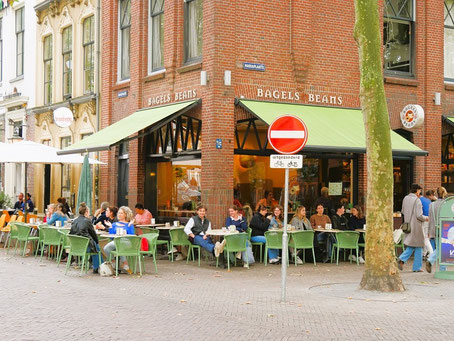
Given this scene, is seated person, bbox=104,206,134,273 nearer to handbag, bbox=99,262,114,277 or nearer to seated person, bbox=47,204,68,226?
handbag, bbox=99,262,114,277

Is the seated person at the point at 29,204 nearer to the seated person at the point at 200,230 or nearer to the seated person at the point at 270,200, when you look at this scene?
the seated person at the point at 270,200

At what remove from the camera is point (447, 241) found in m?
13.8

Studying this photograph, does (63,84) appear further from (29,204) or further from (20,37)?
(20,37)

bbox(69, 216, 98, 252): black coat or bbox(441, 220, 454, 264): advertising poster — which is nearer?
bbox(441, 220, 454, 264): advertising poster

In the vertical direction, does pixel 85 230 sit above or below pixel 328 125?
below

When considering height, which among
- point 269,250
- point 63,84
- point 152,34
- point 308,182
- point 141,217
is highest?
point 152,34

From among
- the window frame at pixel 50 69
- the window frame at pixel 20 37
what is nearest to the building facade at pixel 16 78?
the window frame at pixel 20 37

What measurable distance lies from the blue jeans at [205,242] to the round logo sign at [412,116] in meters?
6.82

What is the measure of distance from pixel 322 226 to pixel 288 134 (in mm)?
6605

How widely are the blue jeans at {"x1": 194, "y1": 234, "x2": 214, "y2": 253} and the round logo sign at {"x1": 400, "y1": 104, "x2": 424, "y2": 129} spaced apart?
682 cm

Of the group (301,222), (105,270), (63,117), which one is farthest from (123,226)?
(63,117)

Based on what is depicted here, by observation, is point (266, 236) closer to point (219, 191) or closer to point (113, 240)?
point (219, 191)

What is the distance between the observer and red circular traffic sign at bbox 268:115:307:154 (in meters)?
10.9

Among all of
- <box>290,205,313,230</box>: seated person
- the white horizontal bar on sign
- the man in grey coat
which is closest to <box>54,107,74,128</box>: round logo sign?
<box>290,205,313,230</box>: seated person
